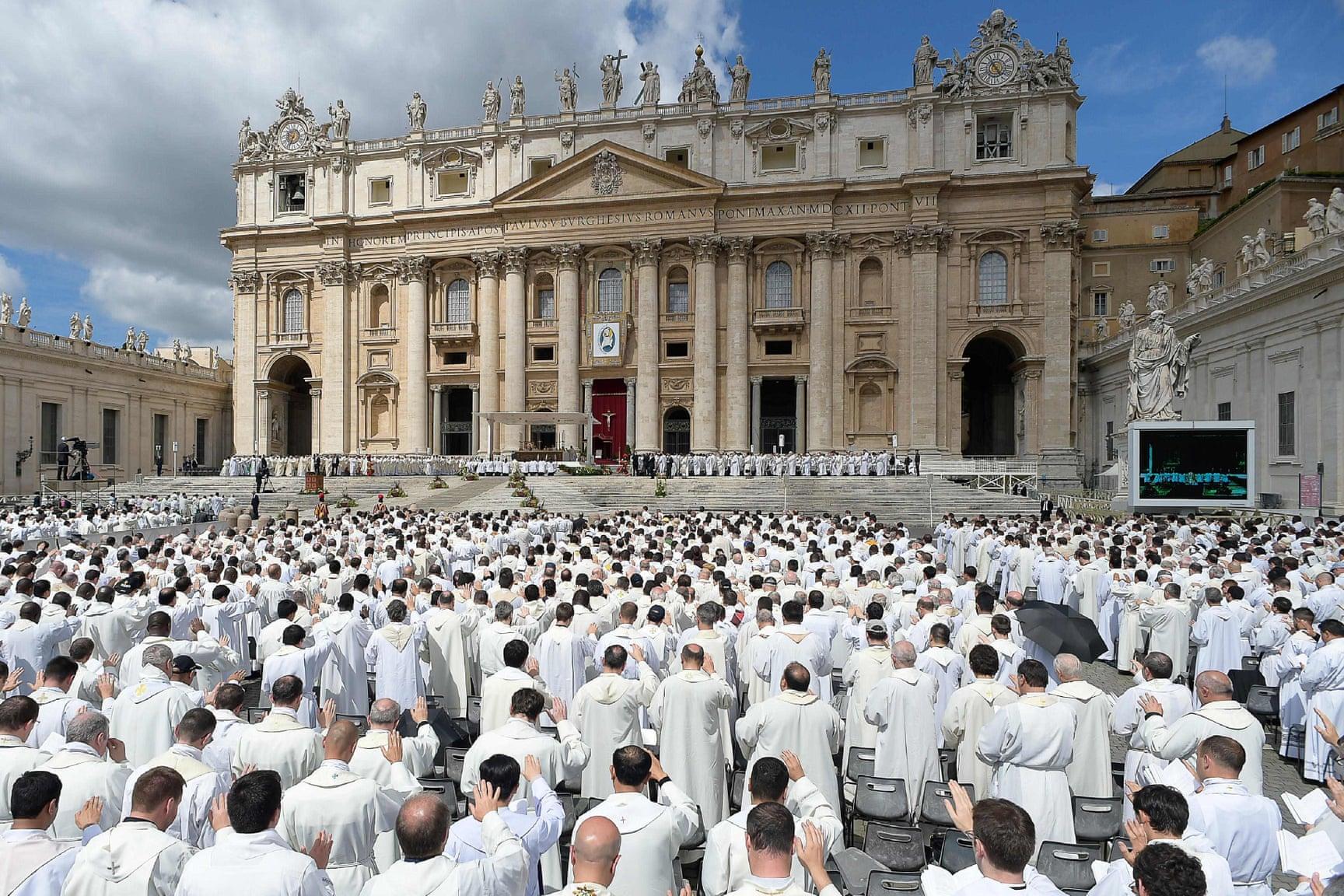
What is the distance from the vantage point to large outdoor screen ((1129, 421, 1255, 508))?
844 inches

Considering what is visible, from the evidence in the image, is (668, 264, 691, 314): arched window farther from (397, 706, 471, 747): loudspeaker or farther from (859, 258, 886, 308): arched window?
(397, 706, 471, 747): loudspeaker

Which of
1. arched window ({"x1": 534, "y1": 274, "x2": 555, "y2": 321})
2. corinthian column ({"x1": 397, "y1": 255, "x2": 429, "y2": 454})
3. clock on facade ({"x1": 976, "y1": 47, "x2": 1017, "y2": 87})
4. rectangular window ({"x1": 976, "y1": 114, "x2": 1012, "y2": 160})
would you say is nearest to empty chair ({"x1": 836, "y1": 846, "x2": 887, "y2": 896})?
arched window ({"x1": 534, "y1": 274, "x2": 555, "y2": 321})

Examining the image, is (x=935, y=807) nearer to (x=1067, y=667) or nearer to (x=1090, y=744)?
(x=1067, y=667)

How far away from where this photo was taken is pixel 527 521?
2158 centimetres

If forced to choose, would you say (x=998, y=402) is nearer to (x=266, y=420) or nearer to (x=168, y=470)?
(x=266, y=420)

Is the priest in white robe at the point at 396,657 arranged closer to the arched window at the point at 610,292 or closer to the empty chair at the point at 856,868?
the empty chair at the point at 856,868

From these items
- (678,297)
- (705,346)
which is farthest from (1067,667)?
(678,297)

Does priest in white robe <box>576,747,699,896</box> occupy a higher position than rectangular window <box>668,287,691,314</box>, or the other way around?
rectangular window <box>668,287,691,314</box>

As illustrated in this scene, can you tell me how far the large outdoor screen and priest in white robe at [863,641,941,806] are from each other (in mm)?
19593

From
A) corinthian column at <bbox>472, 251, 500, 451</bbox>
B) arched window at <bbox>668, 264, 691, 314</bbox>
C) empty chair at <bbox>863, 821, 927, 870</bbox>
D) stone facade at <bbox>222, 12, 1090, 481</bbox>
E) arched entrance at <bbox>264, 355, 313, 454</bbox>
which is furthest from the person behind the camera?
arched entrance at <bbox>264, 355, 313, 454</bbox>

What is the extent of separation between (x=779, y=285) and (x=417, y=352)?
2287cm

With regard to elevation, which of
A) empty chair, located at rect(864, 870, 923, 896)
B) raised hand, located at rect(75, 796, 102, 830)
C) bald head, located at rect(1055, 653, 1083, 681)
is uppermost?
bald head, located at rect(1055, 653, 1083, 681)

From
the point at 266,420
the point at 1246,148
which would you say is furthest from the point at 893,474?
the point at 266,420

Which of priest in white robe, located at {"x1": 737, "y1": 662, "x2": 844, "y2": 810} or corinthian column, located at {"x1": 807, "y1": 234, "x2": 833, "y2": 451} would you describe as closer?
priest in white robe, located at {"x1": 737, "y1": 662, "x2": 844, "y2": 810}
